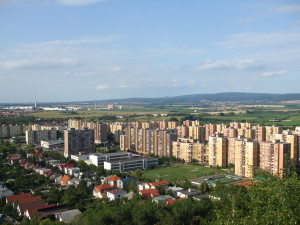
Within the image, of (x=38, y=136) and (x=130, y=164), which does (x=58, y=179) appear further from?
(x=38, y=136)

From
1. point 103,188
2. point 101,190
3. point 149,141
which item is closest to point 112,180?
point 103,188

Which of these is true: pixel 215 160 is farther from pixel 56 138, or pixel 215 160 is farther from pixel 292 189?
pixel 56 138

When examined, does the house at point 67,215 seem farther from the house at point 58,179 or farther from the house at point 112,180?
the house at point 58,179

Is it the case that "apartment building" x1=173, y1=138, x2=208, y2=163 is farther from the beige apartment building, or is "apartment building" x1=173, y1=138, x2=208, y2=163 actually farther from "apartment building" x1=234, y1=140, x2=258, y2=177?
"apartment building" x1=234, y1=140, x2=258, y2=177

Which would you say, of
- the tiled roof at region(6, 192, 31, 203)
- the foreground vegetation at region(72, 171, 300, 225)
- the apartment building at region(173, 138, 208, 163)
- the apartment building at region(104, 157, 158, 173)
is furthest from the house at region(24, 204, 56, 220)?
the apartment building at region(173, 138, 208, 163)

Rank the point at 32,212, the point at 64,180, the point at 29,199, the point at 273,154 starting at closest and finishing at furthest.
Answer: the point at 32,212, the point at 29,199, the point at 64,180, the point at 273,154

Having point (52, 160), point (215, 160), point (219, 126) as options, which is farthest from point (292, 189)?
point (219, 126)

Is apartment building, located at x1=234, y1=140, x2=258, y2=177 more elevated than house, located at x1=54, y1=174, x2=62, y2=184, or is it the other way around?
apartment building, located at x1=234, y1=140, x2=258, y2=177
